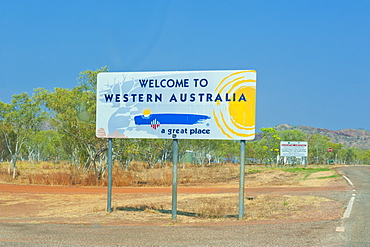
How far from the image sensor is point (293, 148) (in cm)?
6438

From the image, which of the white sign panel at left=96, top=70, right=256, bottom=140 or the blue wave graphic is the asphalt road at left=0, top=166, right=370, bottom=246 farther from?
the blue wave graphic

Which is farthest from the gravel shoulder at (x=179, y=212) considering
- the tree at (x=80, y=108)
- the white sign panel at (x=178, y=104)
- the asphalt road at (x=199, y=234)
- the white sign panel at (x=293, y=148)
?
the white sign panel at (x=293, y=148)

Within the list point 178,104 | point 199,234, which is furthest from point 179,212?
point 199,234

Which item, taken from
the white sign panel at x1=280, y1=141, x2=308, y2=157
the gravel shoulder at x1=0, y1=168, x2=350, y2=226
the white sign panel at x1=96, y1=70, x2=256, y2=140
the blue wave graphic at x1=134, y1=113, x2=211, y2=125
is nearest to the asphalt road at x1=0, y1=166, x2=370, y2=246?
the gravel shoulder at x1=0, y1=168, x2=350, y2=226

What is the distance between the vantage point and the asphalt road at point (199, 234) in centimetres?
876

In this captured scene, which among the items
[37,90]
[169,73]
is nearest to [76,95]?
[37,90]

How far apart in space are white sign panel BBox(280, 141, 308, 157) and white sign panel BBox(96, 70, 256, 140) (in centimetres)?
5217

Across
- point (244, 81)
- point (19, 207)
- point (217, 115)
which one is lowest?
point (19, 207)

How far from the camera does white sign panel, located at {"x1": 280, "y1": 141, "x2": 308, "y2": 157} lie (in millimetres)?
64062

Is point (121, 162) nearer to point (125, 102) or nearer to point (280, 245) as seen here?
point (125, 102)

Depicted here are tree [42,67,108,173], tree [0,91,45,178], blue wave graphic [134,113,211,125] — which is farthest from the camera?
tree [0,91,45,178]

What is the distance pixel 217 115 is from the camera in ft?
44.2

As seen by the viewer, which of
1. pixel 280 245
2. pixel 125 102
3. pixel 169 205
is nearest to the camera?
pixel 280 245

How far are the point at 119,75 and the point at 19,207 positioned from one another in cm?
786
